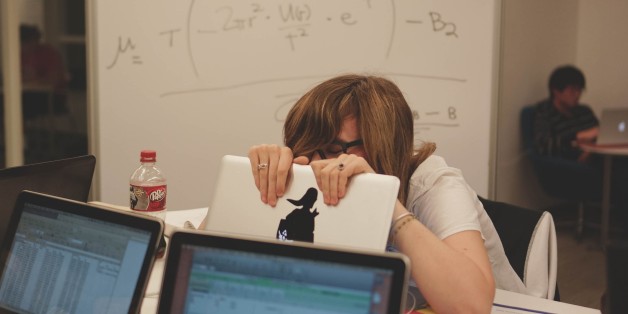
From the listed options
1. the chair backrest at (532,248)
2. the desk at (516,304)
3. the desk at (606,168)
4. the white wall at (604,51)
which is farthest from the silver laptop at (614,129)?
the desk at (516,304)

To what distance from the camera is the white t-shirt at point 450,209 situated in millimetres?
1402

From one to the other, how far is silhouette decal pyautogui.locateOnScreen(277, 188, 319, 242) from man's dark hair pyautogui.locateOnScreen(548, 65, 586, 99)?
385cm

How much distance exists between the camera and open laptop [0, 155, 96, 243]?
1.33 meters

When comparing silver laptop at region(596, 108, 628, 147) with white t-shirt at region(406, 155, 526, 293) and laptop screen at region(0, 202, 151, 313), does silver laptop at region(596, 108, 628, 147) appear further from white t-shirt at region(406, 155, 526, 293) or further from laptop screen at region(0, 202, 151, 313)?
laptop screen at region(0, 202, 151, 313)

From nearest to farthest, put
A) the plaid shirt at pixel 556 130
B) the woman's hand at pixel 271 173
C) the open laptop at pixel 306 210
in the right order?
1. the open laptop at pixel 306 210
2. the woman's hand at pixel 271 173
3. the plaid shirt at pixel 556 130

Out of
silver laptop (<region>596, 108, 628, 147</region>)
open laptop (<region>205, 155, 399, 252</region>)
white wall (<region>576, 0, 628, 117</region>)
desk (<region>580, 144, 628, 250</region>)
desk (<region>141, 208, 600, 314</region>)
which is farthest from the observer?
white wall (<region>576, 0, 628, 117</region>)

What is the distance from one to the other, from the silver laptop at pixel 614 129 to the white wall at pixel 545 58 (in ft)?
1.74

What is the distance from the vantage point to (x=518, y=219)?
5.57ft

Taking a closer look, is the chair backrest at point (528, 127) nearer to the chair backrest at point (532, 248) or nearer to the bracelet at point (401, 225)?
the chair backrest at point (532, 248)

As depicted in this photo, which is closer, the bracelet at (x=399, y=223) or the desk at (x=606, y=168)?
the bracelet at (x=399, y=223)

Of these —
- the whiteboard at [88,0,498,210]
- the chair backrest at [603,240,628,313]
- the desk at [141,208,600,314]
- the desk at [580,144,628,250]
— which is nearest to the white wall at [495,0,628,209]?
the desk at [580,144,628,250]

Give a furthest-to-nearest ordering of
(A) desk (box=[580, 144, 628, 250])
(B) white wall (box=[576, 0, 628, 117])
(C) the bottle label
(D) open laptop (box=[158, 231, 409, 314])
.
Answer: (B) white wall (box=[576, 0, 628, 117]) → (A) desk (box=[580, 144, 628, 250]) → (C) the bottle label → (D) open laptop (box=[158, 231, 409, 314])

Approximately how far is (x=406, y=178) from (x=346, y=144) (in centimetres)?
17

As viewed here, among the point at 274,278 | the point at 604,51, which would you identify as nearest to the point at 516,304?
the point at 274,278
